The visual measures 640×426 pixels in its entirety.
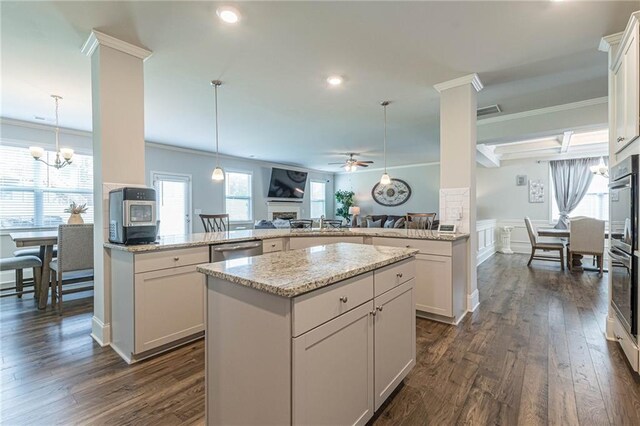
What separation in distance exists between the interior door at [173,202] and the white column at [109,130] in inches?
155

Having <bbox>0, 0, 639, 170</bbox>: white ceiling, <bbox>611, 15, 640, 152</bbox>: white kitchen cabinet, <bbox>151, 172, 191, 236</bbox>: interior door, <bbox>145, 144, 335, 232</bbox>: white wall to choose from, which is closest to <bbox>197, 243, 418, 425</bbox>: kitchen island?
<bbox>0, 0, 639, 170</bbox>: white ceiling

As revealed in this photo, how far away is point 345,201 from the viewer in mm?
10516

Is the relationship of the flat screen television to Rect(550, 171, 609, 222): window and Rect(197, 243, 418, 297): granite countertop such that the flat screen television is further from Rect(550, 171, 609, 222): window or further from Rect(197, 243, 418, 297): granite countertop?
Rect(550, 171, 609, 222): window

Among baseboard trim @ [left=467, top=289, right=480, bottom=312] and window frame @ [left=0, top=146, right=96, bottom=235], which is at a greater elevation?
window frame @ [left=0, top=146, right=96, bottom=235]

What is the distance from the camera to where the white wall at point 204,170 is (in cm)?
627

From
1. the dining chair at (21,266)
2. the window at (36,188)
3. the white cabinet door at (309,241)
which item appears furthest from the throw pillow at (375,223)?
the dining chair at (21,266)

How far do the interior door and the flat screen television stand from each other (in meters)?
2.38

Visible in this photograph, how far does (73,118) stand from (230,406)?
5.20m

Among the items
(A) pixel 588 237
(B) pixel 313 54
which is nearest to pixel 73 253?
(B) pixel 313 54

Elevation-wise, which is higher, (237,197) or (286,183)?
(286,183)

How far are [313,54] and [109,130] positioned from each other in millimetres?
1880

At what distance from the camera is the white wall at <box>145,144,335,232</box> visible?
6.27m

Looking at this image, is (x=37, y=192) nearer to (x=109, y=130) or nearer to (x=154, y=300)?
(x=109, y=130)

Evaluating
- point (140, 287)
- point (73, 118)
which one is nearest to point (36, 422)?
point (140, 287)
